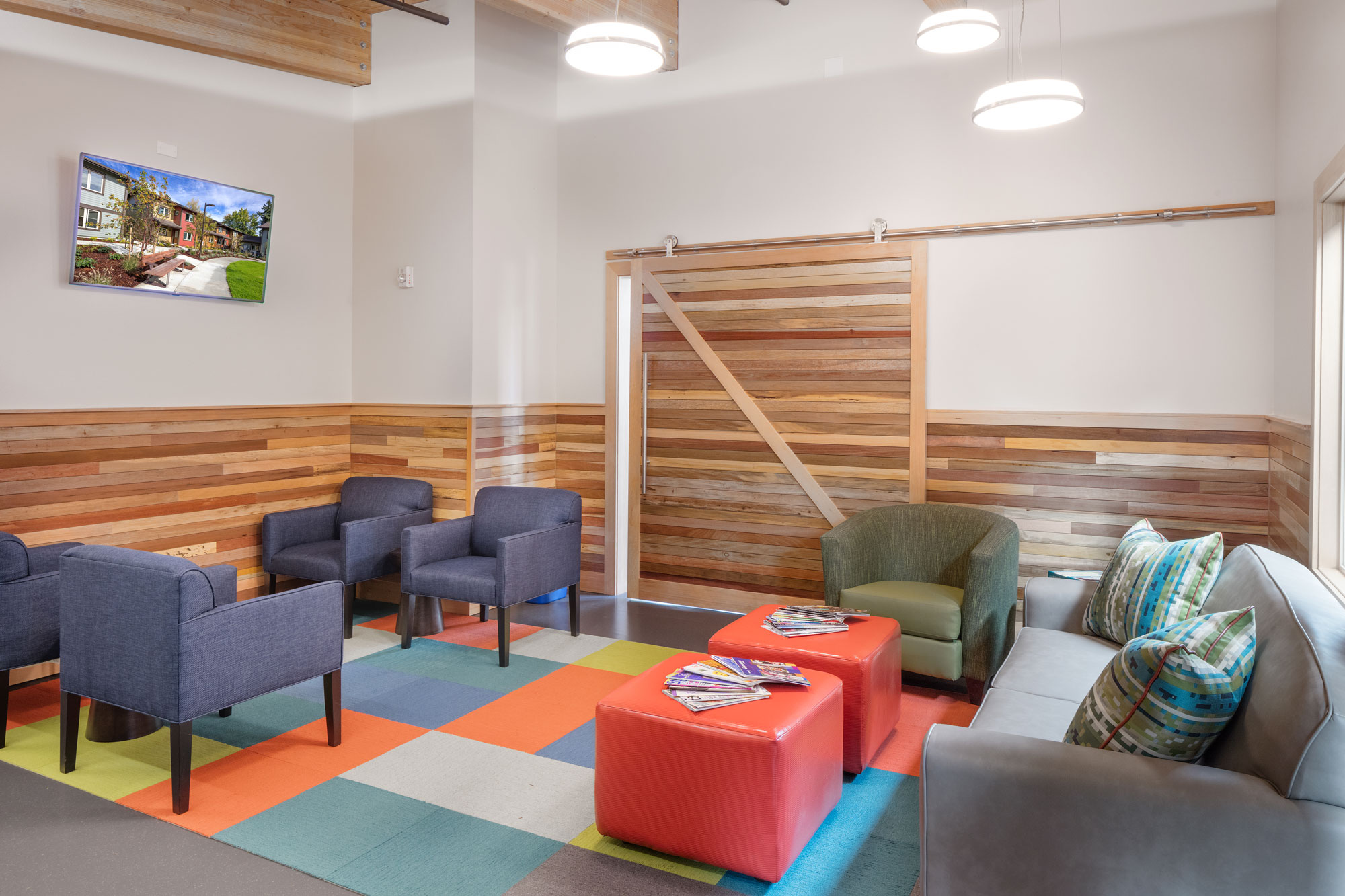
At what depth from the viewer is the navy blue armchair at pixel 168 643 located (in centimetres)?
283

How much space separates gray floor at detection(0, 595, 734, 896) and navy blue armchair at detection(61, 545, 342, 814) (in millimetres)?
162

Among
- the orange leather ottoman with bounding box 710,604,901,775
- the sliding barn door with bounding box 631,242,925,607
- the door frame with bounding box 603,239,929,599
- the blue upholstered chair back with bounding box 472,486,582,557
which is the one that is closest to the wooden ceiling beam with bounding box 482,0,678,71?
the door frame with bounding box 603,239,929,599

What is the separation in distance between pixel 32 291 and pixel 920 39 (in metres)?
4.32

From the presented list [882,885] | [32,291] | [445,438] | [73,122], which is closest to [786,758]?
[882,885]

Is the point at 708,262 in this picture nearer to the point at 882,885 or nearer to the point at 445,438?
the point at 445,438

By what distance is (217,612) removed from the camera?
9.65 ft

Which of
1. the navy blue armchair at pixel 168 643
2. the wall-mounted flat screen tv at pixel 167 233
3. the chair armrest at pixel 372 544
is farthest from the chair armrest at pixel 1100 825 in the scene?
the wall-mounted flat screen tv at pixel 167 233

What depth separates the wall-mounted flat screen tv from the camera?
14.5 feet

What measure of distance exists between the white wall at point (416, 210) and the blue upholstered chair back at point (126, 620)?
2.69 meters

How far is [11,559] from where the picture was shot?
3.48 m

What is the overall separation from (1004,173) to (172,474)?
194 inches

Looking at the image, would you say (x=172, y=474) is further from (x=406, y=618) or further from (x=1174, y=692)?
(x=1174, y=692)

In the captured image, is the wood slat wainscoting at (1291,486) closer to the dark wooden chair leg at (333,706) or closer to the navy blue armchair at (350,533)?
the dark wooden chair leg at (333,706)

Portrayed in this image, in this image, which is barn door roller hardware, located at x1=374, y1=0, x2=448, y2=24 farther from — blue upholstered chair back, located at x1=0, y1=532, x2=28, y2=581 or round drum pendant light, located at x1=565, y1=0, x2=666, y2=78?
blue upholstered chair back, located at x1=0, y1=532, x2=28, y2=581
